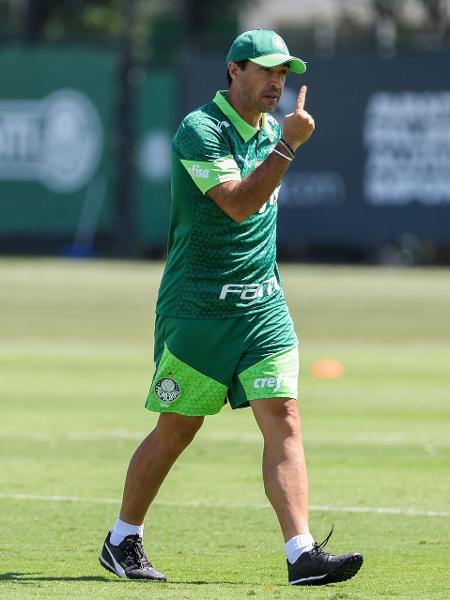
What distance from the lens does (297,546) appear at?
264 inches

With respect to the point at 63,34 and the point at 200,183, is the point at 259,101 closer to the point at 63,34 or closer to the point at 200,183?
the point at 200,183

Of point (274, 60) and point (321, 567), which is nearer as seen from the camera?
point (321, 567)

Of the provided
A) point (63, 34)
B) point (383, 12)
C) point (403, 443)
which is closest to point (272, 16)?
point (63, 34)

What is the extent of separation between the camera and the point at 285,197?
30.5 metres

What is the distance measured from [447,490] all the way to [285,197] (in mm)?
21001

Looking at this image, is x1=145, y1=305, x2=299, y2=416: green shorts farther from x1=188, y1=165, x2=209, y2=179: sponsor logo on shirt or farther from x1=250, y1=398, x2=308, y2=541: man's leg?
x1=188, y1=165, x2=209, y2=179: sponsor logo on shirt

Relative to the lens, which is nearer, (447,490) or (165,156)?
(447,490)

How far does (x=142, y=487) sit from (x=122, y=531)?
21cm

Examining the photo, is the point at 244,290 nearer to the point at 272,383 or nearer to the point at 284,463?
the point at 272,383

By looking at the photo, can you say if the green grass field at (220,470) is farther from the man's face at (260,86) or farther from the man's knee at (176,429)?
the man's face at (260,86)

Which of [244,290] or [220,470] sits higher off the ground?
[244,290]

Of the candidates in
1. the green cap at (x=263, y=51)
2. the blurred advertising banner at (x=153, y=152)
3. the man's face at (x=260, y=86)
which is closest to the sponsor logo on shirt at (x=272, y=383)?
the man's face at (x=260, y=86)

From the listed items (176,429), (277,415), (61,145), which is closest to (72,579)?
(176,429)

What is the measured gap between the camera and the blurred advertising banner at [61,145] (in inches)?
A: 1291
